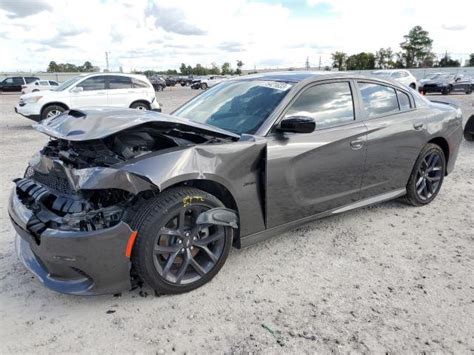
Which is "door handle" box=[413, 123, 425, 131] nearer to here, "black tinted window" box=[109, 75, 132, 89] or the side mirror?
the side mirror

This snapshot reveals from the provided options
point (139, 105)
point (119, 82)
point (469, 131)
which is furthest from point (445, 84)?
point (119, 82)

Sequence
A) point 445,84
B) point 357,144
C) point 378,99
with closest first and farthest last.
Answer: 1. point 357,144
2. point 378,99
3. point 445,84

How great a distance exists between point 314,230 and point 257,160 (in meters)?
1.34

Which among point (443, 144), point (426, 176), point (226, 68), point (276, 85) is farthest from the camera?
point (226, 68)

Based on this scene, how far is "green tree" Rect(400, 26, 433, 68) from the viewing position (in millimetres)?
73875

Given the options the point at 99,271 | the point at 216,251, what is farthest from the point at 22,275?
the point at 216,251

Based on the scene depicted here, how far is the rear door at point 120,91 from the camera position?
12.1 metres

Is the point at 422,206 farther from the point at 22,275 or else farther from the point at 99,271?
the point at 22,275

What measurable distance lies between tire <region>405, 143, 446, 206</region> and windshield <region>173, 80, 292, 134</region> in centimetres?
204

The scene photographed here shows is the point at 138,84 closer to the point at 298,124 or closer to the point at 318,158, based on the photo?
the point at 318,158

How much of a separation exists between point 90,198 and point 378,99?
3.09m

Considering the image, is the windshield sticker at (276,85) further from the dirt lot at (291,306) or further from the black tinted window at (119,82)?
the black tinted window at (119,82)

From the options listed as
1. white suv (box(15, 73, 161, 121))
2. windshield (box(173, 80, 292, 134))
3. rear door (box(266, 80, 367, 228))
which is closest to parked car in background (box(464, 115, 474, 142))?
rear door (box(266, 80, 367, 228))

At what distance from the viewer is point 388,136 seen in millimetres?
4043
